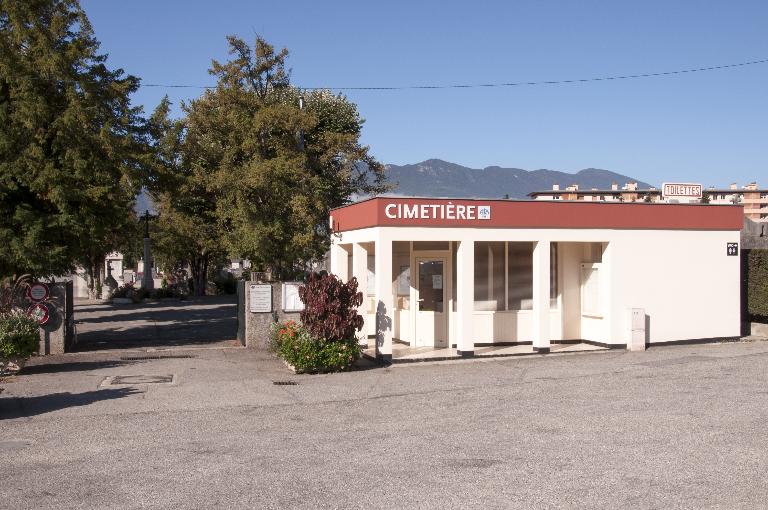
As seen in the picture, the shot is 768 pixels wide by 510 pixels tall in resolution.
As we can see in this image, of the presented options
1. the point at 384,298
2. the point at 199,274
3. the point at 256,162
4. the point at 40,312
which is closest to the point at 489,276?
the point at 384,298

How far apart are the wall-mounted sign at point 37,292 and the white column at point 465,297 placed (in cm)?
913

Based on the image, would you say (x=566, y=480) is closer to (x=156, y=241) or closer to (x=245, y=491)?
(x=245, y=491)

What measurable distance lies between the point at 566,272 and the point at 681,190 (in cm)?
353

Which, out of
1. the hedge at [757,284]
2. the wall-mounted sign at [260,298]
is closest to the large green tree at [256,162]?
the wall-mounted sign at [260,298]

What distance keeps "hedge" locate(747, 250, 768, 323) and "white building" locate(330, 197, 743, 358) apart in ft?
4.79

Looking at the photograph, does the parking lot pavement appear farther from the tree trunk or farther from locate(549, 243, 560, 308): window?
the tree trunk

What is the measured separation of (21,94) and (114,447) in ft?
38.3

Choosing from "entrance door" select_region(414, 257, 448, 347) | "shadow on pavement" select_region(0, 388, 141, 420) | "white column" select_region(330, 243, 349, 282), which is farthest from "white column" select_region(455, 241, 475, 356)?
"shadow on pavement" select_region(0, 388, 141, 420)

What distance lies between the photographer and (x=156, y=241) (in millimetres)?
44594

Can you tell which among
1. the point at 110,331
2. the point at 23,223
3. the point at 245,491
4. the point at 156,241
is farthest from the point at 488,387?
the point at 156,241

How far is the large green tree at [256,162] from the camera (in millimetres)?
20047

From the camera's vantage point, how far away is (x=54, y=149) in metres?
18.1

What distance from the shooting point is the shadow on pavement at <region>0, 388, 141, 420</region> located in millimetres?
11144

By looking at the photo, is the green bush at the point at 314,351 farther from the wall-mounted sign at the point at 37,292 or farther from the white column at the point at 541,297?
the wall-mounted sign at the point at 37,292
